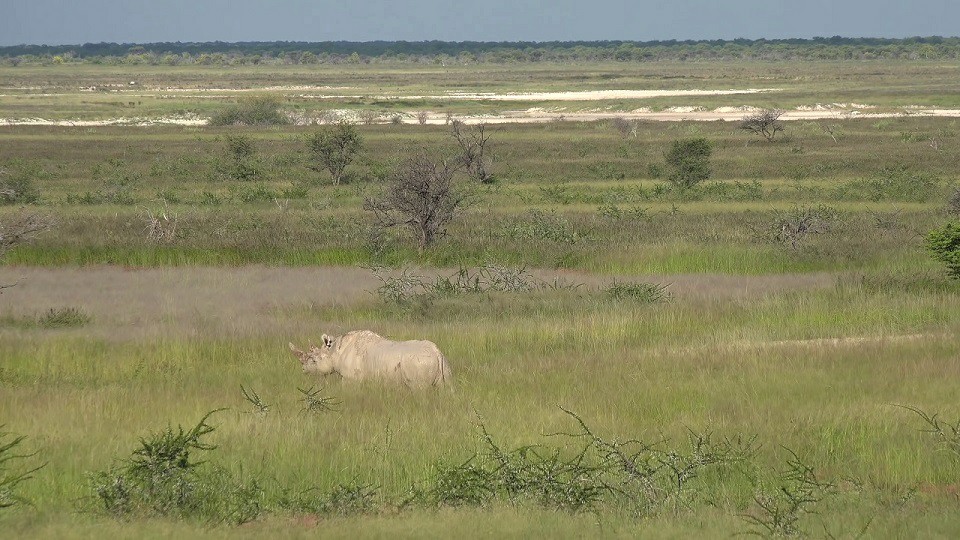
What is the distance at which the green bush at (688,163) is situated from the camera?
43.1 metres

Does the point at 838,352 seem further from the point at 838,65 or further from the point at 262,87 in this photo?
the point at 838,65

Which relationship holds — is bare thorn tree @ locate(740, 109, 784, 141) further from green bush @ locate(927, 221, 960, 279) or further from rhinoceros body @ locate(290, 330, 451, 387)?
rhinoceros body @ locate(290, 330, 451, 387)

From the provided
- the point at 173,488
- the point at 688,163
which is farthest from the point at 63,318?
the point at 688,163

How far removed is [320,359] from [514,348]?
3.13 metres

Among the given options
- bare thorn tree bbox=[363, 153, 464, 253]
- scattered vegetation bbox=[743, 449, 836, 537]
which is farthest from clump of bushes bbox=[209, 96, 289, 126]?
scattered vegetation bbox=[743, 449, 836, 537]

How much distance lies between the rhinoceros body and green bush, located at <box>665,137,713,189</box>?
1113 inches

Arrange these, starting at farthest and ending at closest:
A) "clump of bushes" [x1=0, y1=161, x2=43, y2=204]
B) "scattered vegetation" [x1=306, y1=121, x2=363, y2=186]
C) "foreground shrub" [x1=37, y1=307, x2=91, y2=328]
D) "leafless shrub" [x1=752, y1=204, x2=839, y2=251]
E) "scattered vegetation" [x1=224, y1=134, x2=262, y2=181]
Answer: "scattered vegetation" [x1=224, y1=134, x2=262, y2=181], "scattered vegetation" [x1=306, y1=121, x2=363, y2=186], "clump of bushes" [x1=0, y1=161, x2=43, y2=204], "leafless shrub" [x1=752, y1=204, x2=839, y2=251], "foreground shrub" [x1=37, y1=307, x2=91, y2=328]

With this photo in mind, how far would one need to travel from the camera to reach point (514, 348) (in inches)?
651

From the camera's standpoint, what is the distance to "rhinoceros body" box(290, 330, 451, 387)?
13617 millimetres

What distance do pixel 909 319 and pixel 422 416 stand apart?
9.31 m

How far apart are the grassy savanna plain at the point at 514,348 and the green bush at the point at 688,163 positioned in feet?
3.89

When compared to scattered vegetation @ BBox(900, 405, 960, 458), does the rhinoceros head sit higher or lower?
lower

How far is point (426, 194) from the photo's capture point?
27.0 meters

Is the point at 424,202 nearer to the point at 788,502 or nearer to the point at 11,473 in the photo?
the point at 11,473
